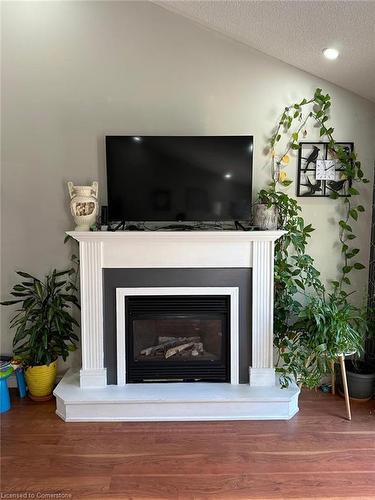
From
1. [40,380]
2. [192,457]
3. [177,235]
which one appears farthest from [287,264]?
[40,380]

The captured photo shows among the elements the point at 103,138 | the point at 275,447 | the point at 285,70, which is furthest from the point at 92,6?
the point at 275,447

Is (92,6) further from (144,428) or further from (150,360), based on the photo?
(144,428)

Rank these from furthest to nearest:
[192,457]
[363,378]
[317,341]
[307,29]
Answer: [363,378] < [317,341] < [307,29] < [192,457]

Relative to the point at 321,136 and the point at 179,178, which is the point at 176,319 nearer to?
the point at 179,178

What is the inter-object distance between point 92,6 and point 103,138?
36.1 inches

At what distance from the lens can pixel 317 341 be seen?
230 centimetres

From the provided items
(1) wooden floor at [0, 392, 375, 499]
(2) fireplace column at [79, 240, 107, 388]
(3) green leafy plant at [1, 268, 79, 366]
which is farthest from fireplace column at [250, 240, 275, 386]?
(3) green leafy plant at [1, 268, 79, 366]

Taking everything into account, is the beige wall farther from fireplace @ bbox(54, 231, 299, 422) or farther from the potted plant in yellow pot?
fireplace @ bbox(54, 231, 299, 422)

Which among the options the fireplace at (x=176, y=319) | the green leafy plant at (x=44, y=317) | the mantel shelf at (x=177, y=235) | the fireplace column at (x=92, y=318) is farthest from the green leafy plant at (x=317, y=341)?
→ the green leafy plant at (x=44, y=317)

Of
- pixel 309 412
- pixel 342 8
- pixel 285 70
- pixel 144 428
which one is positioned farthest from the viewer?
pixel 285 70

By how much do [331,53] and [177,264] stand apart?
67.1 inches

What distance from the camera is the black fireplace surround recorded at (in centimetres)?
245

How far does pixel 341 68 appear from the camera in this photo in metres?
2.42

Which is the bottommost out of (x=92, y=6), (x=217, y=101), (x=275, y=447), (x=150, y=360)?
(x=275, y=447)
